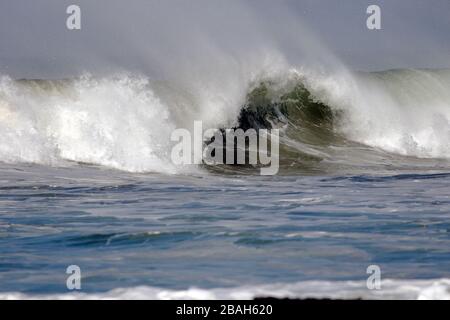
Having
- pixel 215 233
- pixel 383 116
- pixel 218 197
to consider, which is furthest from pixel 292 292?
pixel 383 116

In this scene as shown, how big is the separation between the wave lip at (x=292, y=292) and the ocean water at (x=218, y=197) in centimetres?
2

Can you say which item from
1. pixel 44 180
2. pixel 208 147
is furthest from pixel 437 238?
pixel 208 147

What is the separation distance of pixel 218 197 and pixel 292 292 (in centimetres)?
585

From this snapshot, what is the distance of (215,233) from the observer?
8562 millimetres

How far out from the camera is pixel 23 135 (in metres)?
18.8

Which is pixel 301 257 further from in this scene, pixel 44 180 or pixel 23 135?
pixel 23 135

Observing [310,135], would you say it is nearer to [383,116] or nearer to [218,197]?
[383,116]

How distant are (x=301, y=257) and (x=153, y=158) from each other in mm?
9919

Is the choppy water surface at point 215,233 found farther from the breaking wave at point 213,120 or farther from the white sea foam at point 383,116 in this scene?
the white sea foam at point 383,116

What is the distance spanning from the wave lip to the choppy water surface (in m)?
0.12

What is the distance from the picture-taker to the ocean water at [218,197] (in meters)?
6.62

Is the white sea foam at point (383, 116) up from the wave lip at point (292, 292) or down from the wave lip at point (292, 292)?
up

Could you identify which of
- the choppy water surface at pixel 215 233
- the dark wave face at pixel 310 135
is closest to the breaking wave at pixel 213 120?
the dark wave face at pixel 310 135

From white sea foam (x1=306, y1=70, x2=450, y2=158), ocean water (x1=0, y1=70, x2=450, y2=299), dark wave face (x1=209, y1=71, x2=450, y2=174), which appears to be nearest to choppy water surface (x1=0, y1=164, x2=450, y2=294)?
ocean water (x1=0, y1=70, x2=450, y2=299)
